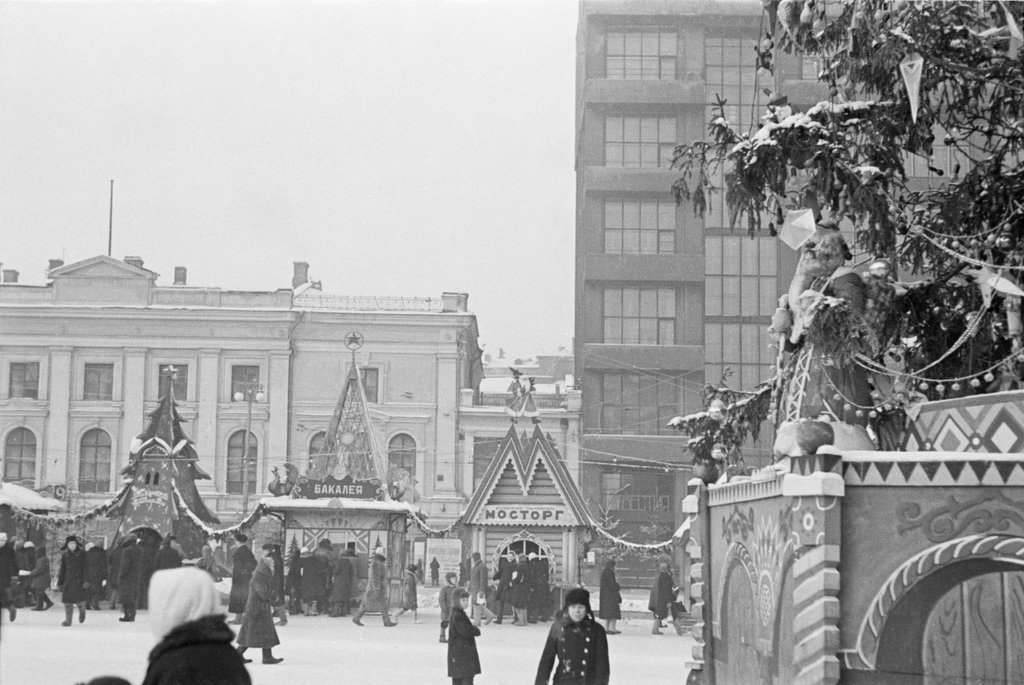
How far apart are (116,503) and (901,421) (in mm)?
20582

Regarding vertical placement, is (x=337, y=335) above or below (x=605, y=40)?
below

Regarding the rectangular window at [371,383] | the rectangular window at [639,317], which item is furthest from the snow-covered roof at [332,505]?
the rectangular window at [371,383]

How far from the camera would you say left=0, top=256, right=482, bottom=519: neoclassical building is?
5378 centimetres

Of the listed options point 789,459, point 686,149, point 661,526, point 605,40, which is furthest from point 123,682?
point 605,40

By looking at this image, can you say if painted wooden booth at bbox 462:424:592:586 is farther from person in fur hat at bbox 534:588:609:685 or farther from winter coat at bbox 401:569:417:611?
person in fur hat at bbox 534:588:609:685

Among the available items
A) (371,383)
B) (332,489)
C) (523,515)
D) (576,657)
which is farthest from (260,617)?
(371,383)

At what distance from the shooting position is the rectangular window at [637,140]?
5194 centimetres

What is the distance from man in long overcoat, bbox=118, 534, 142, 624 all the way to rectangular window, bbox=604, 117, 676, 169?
105ft

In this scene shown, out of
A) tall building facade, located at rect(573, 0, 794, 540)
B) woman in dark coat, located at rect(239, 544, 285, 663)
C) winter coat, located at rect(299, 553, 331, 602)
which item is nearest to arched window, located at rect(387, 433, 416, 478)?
tall building facade, located at rect(573, 0, 794, 540)

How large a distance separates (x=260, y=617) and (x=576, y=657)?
761 centimetres

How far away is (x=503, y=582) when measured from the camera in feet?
86.1

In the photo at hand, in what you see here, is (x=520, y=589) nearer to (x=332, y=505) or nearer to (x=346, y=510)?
(x=346, y=510)

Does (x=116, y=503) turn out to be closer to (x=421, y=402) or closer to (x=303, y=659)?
(x=303, y=659)

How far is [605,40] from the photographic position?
171ft
